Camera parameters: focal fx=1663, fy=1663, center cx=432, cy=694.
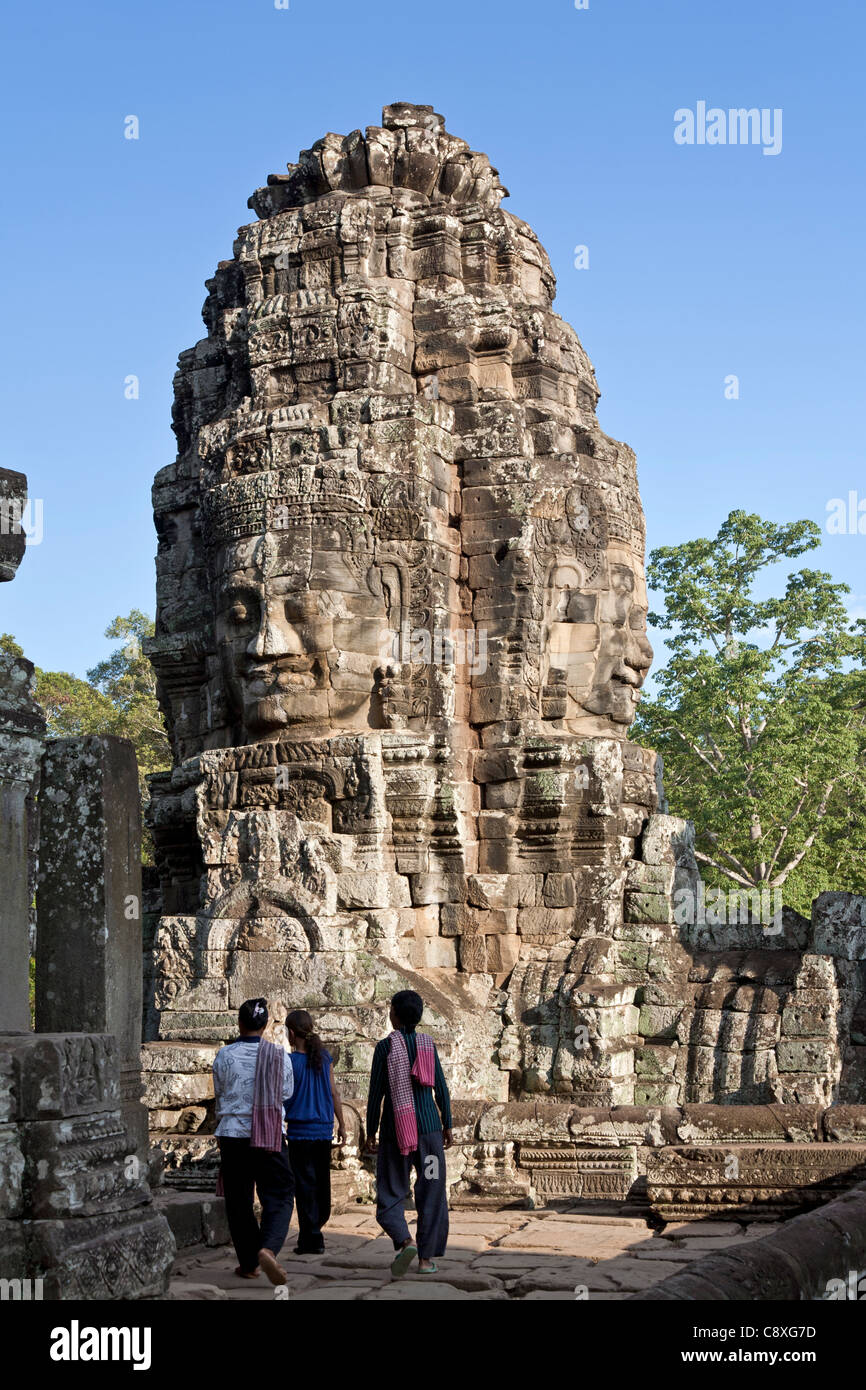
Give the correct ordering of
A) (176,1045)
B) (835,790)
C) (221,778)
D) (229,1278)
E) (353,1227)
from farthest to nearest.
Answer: (835,790) < (221,778) < (176,1045) < (353,1227) < (229,1278)

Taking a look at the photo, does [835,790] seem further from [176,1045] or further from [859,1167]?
[859,1167]

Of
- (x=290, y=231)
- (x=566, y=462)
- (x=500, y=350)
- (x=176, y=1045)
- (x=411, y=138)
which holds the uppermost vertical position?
(x=411, y=138)

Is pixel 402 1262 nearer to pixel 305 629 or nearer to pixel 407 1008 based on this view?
pixel 407 1008

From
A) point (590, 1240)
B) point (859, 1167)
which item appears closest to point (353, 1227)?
point (590, 1240)

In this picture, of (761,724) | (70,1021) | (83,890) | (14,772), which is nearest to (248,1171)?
(70,1021)

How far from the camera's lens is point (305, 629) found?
14.3 m

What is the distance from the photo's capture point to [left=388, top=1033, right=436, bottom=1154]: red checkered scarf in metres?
7.84

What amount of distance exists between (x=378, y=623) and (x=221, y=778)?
6.31 ft

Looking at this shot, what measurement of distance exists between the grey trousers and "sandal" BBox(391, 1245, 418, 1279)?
22cm

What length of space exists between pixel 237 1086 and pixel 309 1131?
0.81m

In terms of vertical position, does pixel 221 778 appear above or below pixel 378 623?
below

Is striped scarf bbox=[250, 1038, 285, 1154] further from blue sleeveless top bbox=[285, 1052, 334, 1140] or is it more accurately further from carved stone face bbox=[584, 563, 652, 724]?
carved stone face bbox=[584, 563, 652, 724]

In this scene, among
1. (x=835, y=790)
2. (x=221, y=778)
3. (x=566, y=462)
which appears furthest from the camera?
(x=835, y=790)
